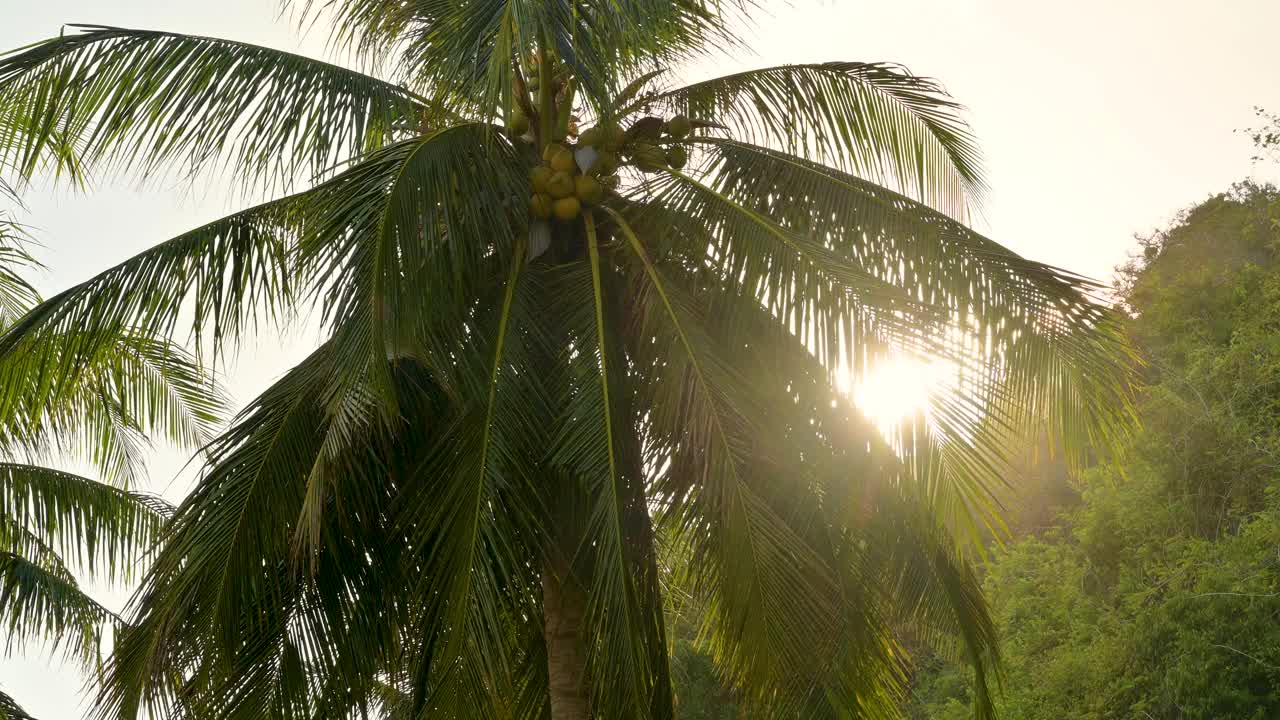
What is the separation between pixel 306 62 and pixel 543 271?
1674mm

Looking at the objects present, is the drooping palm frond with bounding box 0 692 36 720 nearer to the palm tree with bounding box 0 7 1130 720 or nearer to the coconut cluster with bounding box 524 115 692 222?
the palm tree with bounding box 0 7 1130 720

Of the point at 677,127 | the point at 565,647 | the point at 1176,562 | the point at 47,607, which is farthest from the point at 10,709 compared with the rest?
the point at 1176,562

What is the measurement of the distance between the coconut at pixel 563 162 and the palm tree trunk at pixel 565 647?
1950 millimetres

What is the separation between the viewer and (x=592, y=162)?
615 cm

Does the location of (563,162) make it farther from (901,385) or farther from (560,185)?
(901,385)

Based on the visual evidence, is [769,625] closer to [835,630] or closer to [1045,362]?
[835,630]

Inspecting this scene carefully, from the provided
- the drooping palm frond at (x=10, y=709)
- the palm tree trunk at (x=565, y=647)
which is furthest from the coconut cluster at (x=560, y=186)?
the drooping palm frond at (x=10, y=709)

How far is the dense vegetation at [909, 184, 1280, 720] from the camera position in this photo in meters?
15.9

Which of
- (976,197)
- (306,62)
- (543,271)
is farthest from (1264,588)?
(306,62)

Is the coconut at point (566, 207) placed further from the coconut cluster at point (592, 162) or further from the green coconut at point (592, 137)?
the green coconut at point (592, 137)

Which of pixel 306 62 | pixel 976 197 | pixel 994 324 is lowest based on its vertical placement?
pixel 994 324

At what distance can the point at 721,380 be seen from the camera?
18.5ft

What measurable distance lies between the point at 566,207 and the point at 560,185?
112 mm

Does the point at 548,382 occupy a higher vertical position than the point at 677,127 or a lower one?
lower
